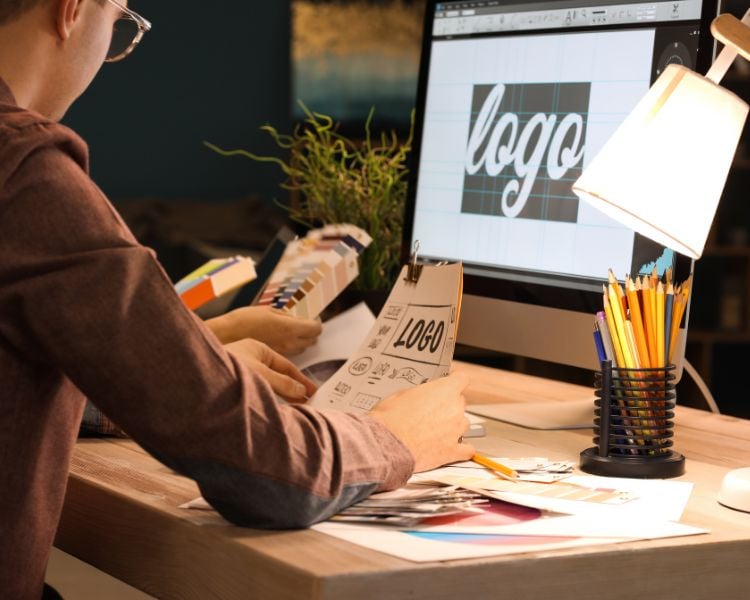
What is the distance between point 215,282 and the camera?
1619 millimetres

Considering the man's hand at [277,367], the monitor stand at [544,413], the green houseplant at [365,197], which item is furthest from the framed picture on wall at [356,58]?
the man's hand at [277,367]

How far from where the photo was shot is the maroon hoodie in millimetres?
808

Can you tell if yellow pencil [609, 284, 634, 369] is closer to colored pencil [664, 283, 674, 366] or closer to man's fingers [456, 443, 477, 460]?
colored pencil [664, 283, 674, 366]

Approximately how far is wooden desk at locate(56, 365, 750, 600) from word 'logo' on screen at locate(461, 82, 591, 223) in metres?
0.44

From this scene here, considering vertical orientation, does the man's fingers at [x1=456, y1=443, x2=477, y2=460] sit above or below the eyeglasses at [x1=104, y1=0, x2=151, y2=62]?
below

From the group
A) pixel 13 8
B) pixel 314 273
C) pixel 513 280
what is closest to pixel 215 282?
pixel 314 273

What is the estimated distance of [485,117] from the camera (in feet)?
5.11

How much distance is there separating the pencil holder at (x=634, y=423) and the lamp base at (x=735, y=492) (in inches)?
3.8

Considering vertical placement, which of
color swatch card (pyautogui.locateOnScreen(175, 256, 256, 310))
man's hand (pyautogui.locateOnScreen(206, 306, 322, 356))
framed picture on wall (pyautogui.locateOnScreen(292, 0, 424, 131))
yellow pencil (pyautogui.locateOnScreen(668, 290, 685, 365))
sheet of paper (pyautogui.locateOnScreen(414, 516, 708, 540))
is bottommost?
sheet of paper (pyautogui.locateOnScreen(414, 516, 708, 540))

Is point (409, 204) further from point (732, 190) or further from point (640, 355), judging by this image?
point (732, 190)

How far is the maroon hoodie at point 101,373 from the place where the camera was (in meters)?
0.81

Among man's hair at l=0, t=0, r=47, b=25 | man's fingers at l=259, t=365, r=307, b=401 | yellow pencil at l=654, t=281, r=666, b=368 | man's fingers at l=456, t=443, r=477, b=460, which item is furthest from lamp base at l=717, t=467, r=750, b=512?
man's hair at l=0, t=0, r=47, b=25

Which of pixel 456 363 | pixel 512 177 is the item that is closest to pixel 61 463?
pixel 512 177

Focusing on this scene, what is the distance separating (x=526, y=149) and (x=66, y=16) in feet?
2.30
